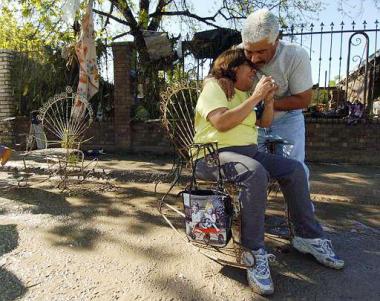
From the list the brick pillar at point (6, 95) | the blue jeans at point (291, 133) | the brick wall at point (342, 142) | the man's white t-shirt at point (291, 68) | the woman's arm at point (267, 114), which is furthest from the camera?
the brick pillar at point (6, 95)

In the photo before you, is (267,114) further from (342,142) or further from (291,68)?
(342,142)

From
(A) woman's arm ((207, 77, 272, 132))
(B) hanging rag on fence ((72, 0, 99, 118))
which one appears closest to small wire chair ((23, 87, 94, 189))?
(B) hanging rag on fence ((72, 0, 99, 118))

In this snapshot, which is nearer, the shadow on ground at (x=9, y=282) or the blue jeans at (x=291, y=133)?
the shadow on ground at (x=9, y=282)

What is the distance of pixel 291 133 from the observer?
3172 mm

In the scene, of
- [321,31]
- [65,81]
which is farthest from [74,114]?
[321,31]

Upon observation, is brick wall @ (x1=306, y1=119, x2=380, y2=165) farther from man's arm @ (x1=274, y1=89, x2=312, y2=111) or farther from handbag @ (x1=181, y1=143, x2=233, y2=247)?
handbag @ (x1=181, y1=143, x2=233, y2=247)

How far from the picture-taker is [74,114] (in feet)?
20.4

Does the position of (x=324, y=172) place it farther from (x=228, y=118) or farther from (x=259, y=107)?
(x=228, y=118)

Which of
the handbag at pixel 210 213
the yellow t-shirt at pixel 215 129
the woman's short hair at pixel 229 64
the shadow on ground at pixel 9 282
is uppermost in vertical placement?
the woman's short hair at pixel 229 64

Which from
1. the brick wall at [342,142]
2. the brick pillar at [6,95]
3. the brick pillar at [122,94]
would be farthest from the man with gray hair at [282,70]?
the brick pillar at [6,95]

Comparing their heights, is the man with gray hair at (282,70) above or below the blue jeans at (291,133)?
above

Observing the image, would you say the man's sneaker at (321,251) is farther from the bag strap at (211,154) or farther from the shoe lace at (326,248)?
the bag strap at (211,154)

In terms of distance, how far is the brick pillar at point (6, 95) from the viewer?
8.12 meters

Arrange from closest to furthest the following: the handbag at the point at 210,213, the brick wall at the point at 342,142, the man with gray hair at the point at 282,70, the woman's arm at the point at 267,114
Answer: the handbag at the point at 210,213 < the man with gray hair at the point at 282,70 < the woman's arm at the point at 267,114 < the brick wall at the point at 342,142
